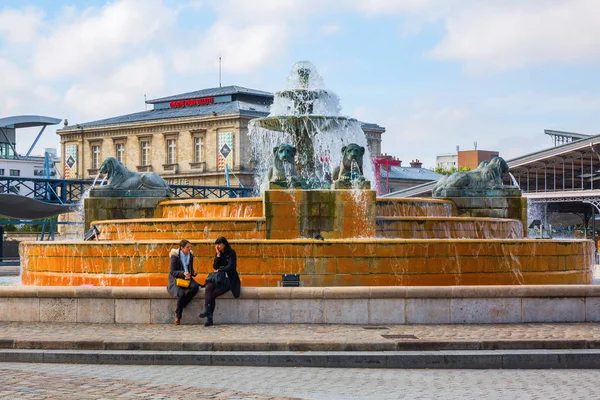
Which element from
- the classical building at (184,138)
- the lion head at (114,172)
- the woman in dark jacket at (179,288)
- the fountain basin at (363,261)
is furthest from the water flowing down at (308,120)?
the classical building at (184,138)

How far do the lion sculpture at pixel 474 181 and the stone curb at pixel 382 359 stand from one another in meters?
15.3

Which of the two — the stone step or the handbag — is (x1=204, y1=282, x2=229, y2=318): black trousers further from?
the stone step

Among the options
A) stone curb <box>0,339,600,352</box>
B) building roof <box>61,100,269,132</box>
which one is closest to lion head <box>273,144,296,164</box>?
stone curb <box>0,339,600,352</box>

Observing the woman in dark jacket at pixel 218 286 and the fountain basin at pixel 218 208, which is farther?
the fountain basin at pixel 218 208

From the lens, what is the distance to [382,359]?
14.1 m

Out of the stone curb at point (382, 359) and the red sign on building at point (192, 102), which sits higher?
the red sign on building at point (192, 102)

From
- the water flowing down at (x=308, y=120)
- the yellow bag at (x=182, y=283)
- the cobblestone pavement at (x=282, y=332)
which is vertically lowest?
the cobblestone pavement at (x=282, y=332)

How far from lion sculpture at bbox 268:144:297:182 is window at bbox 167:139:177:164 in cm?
7938

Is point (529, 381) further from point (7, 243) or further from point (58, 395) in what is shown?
point (7, 243)

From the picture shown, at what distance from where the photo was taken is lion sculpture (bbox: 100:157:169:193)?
28438 millimetres

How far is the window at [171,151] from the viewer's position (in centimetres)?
10430

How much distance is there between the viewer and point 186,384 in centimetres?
1232

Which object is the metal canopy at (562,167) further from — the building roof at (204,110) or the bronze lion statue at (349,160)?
the bronze lion statue at (349,160)

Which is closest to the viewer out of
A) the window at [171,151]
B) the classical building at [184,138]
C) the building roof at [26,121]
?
the classical building at [184,138]
